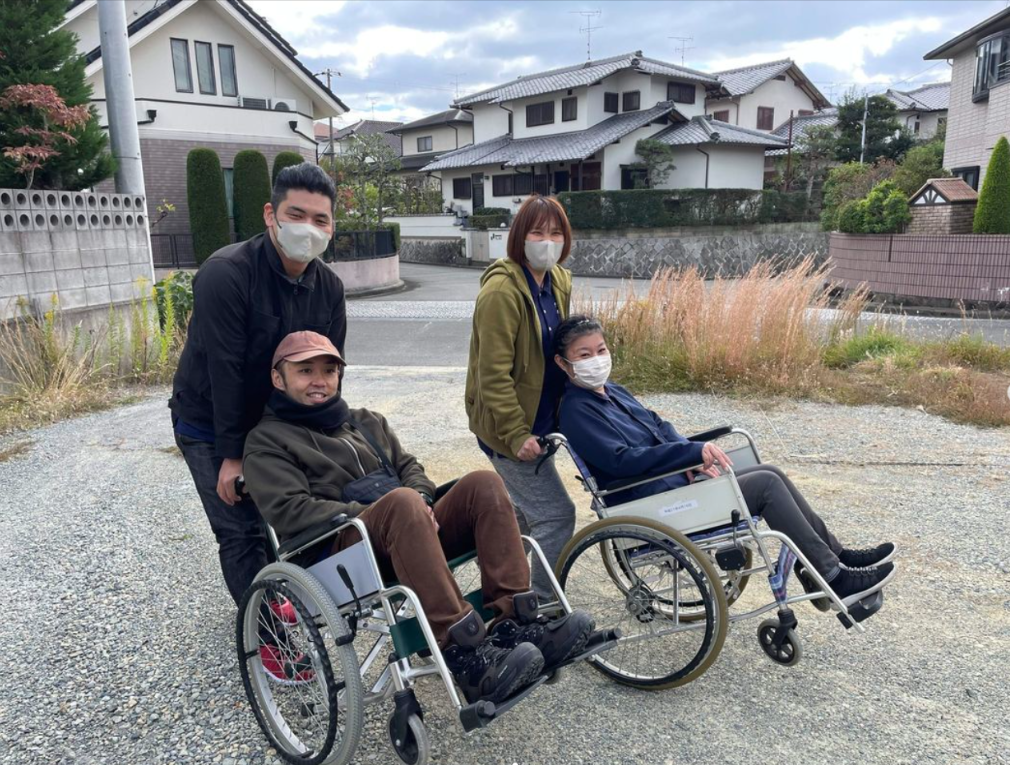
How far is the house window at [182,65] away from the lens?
17.2 meters

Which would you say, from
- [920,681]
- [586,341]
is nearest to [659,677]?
[920,681]

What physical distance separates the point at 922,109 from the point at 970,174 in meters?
23.8

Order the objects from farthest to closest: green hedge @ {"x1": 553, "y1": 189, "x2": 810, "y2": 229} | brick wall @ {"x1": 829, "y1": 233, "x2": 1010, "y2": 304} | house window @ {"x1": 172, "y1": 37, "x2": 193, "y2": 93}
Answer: green hedge @ {"x1": 553, "y1": 189, "x2": 810, "y2": 229} < house window @ {"x1": 172, "y1": 37, "x2": 193, "y2": 93} < brick wall @ {"x1": 829, "y1": 233, "x2": 1010, "y2": 304}

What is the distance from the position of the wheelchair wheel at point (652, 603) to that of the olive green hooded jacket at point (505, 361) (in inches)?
19.1

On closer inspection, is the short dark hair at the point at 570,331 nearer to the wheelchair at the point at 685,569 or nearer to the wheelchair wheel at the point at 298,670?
the wheelchair at the point at 685,569

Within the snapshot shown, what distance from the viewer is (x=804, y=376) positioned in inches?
246

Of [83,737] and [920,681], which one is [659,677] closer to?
[920,681]

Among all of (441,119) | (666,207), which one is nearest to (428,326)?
(666,207)

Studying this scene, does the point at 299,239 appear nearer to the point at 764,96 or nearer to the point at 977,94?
the point at 977,94

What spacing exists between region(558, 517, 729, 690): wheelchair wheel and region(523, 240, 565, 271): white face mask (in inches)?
38.9

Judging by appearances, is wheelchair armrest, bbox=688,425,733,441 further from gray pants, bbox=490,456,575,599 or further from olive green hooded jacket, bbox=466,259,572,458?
olive green hooded jacket, bbox=466,259,572,458

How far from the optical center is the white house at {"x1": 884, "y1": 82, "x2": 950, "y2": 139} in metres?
37.6

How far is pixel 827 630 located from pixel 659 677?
816mm

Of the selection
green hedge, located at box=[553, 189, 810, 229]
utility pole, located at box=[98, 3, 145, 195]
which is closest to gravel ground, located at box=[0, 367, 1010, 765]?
utility pole, located at box=[98, 3, 145, 195]
